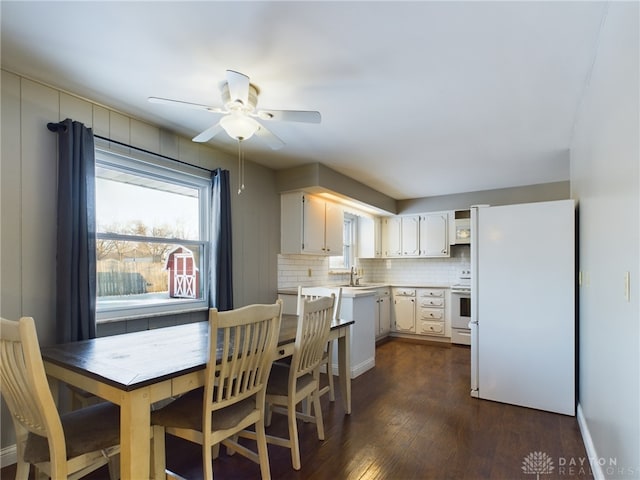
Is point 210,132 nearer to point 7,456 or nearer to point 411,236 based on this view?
point 7,456

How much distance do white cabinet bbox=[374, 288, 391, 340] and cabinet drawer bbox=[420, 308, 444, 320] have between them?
54cm

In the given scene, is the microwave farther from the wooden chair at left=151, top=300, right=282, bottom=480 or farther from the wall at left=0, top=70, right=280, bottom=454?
the wall at left=0, top=70, right=280, bottom=454

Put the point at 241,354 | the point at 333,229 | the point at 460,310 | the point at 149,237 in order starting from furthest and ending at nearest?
1. the point at 460,310
2. the point at 333,229
3. the point at 149,237
4. the point at 241,354

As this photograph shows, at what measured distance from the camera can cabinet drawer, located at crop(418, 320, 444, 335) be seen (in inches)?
221

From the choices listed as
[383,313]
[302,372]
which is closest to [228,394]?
[302,372]

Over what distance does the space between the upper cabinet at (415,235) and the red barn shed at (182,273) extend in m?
3.51

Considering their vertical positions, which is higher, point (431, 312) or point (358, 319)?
point (358, 319)

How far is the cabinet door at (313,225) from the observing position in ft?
14.1

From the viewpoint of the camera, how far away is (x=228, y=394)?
1.79 metres

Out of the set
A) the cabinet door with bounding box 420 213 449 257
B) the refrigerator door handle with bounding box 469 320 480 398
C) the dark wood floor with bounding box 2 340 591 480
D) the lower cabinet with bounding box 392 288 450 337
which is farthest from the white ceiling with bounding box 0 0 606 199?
the lower cabinet with bounding box 392 288 450 337

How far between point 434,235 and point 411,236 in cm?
39

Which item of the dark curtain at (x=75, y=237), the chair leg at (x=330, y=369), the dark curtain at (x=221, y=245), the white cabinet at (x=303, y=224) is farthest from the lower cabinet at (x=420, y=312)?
the dark curtain at (x=75, y=237)

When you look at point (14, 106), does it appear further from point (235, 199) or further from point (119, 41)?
point (235, 199)

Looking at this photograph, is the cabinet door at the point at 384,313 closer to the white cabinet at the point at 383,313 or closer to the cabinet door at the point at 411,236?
the white cabinet at the point at 383,313
